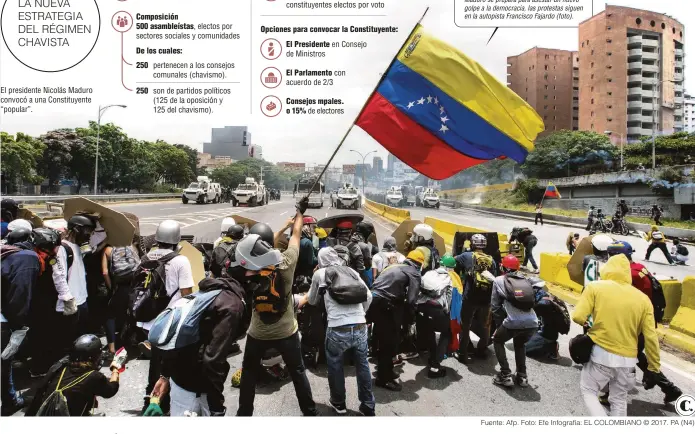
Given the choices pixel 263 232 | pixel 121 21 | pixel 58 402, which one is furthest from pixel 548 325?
pixel 121 21

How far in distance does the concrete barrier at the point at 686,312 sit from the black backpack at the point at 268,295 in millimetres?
4833

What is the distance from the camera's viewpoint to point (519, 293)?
3.39 m

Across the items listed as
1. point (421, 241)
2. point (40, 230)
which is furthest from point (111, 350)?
point (421, 241)

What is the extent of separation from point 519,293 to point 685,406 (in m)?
1.64

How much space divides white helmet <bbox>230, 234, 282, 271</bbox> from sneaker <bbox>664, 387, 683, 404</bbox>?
3378mm

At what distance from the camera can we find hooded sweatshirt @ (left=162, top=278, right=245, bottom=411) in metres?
2.13

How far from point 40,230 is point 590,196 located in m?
37.3

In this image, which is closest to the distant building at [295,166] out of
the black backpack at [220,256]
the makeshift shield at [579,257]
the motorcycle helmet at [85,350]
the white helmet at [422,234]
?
the black backpack at [220,256]

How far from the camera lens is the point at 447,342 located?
3.69 metres

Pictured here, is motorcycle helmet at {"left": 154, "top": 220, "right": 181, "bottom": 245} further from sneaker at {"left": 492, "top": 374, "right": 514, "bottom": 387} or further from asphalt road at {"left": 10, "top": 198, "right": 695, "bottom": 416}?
sneaker at {"left": 492, "top": 374, "right": 514, "bottom": 387}

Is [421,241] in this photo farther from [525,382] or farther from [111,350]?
[111,350]

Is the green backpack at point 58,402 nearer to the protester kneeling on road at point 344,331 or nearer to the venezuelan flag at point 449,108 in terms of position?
the protester kneeling on road at point 344,331

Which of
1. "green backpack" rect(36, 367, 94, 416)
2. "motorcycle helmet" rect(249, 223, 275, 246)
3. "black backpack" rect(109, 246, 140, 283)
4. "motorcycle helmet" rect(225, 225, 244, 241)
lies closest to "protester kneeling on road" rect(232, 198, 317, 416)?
"motorcycle helmet" rect(249, 223, 275, 246)

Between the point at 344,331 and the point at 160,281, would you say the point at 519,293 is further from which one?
the point at 160,281
